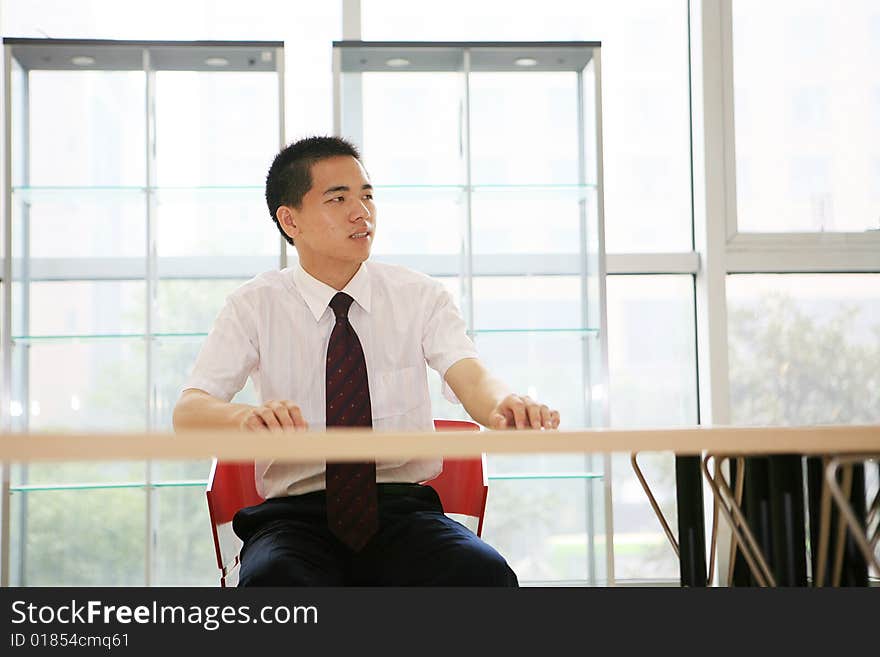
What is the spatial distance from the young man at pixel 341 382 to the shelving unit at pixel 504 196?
122 centimetres

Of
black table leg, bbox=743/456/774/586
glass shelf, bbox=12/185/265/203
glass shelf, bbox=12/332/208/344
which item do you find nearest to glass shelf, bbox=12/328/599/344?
glass shelf, bbox=12/332/208/344

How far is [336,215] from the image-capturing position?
7.71ft

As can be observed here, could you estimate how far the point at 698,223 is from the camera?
4141 millimetres

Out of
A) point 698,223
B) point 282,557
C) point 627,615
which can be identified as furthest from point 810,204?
point 627,615

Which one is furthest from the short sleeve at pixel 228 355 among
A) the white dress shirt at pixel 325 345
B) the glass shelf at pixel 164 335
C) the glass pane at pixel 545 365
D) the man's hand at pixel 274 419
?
the glass pane at pixel 545 365

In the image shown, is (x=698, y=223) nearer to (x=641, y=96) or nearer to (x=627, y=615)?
(x=641, y=96)

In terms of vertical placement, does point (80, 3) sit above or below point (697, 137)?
above

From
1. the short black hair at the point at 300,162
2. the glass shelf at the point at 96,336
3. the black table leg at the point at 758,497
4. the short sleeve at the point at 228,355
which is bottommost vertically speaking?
the black table leg at the point at 758,497

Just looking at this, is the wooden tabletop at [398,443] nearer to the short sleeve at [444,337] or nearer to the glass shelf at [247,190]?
the short sleeve at [444,337]

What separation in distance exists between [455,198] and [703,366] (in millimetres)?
1300

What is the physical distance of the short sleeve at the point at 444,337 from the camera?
226cm

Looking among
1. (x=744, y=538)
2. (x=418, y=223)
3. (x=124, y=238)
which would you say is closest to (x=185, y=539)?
(x=124, y=238)

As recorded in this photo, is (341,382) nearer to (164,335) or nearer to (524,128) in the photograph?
(164,335)

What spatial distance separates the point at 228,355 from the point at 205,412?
0.25 m
